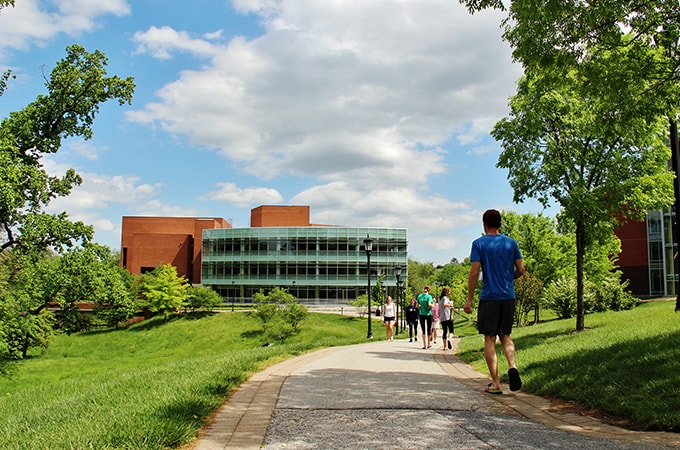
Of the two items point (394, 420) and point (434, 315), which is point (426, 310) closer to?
point (434, 315)

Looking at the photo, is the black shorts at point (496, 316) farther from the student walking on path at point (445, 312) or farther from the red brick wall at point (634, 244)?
the red brick wall at point (634, 244)

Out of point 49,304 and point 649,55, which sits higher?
point 649,55

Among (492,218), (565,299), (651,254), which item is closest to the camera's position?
(492,218)

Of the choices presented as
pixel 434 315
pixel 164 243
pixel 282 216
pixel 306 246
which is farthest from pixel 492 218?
pixel 164 243

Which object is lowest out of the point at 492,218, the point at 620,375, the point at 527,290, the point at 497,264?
the point at 620,375

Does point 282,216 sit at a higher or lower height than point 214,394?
higher

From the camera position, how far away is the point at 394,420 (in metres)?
5.26

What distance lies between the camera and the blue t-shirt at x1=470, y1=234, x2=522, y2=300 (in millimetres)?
6551

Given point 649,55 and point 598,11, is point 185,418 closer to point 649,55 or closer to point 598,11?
point 598,11

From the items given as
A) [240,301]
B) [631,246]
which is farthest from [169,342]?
[631,246]

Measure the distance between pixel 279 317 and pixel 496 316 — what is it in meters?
39.5

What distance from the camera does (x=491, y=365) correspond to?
6871 millimetres

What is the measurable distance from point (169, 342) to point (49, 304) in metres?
35.4

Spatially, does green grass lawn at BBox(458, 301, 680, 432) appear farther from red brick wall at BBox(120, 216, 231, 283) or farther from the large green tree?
red brick wall at BBox(120, 216, 231, 283)
